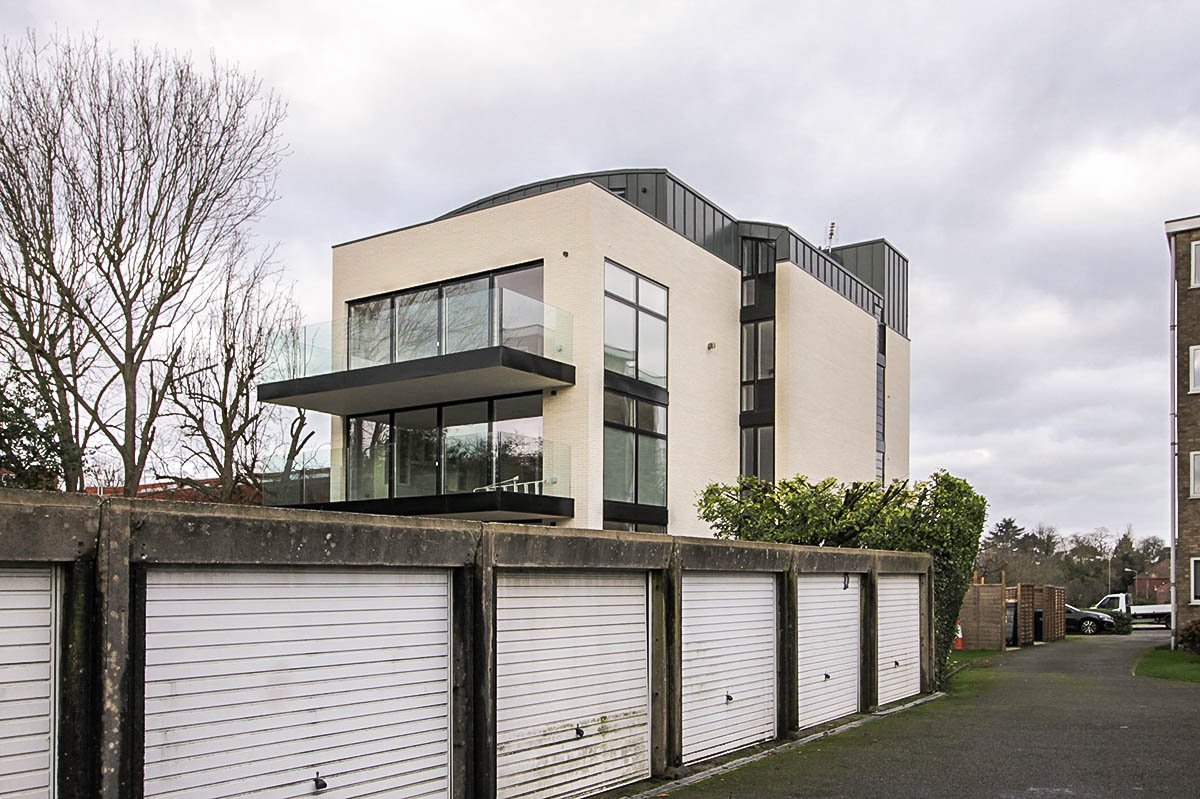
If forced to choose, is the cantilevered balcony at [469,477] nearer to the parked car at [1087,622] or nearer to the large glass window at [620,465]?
the large glass window at [620,465]

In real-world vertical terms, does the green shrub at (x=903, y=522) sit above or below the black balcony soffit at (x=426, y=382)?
below

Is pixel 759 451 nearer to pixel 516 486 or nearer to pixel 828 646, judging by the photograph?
pixel 516 486

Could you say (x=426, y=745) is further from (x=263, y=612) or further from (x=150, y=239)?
(x=150, y=239)

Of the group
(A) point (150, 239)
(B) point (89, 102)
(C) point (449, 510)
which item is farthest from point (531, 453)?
(B) point (89, 102)

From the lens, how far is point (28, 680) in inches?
229

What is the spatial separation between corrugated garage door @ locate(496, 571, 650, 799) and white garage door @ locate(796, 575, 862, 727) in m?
3.74

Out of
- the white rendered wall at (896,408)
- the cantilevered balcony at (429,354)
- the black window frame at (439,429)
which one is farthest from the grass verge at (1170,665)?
the cantilevered balcony at (429,354)

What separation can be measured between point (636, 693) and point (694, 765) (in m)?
1.26

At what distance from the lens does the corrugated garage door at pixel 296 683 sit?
21.6 ft

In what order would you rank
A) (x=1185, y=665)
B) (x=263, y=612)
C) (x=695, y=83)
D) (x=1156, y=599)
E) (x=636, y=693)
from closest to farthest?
(x=263, y=612) < (x=636, y=693) < (x=695, y=83) < (x=1185, y=665) < (x=1156, y=599)

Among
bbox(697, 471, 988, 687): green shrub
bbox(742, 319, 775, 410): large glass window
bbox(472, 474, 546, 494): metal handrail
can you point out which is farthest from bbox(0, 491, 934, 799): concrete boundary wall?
bbox(742, 319, 775, 410): large glass window

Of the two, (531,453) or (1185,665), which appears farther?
(1185,665)

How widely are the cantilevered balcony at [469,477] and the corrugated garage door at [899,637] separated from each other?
647 cm

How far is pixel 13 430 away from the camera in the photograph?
62.5 feet
